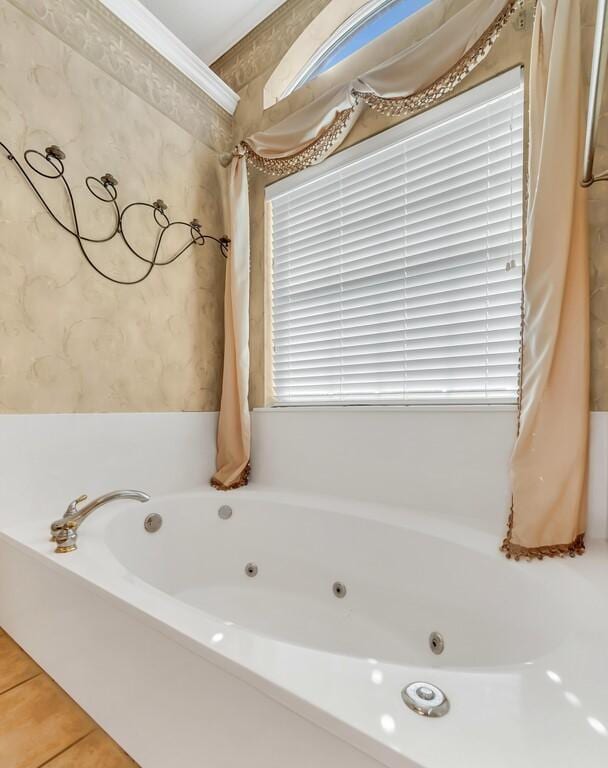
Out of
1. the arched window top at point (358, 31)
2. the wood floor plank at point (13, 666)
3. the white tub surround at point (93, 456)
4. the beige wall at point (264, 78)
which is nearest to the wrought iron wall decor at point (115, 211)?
the beige wall at point (264, 78)

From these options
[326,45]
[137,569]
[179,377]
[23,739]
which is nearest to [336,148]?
[326,45]

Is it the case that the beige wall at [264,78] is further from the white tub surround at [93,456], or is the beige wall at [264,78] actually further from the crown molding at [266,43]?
the white tub surround at [93,456]

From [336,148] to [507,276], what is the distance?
3.37 feet

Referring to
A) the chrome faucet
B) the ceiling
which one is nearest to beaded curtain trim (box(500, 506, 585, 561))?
the chrome faucet

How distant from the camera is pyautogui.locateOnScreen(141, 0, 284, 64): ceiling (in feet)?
6.54

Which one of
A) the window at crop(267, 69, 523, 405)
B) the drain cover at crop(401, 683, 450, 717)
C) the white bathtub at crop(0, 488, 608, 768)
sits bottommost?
the white bathtub at crop(0, 488, 608, 768)

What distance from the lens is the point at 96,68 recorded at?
166 cm

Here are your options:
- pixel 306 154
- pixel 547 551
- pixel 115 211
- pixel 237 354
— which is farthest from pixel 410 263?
pixel 115 211

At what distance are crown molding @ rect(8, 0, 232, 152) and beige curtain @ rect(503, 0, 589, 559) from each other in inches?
64.9

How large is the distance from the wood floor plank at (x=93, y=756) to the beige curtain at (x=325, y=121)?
3.64ft

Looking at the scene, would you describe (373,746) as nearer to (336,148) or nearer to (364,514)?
(364,514)

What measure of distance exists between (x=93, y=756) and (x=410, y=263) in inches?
70.2

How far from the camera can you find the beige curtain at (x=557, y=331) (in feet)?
3.61

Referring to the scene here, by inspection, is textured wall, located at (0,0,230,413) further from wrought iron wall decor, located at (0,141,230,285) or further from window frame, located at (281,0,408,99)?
window frame, located at (281,0,408,99)
